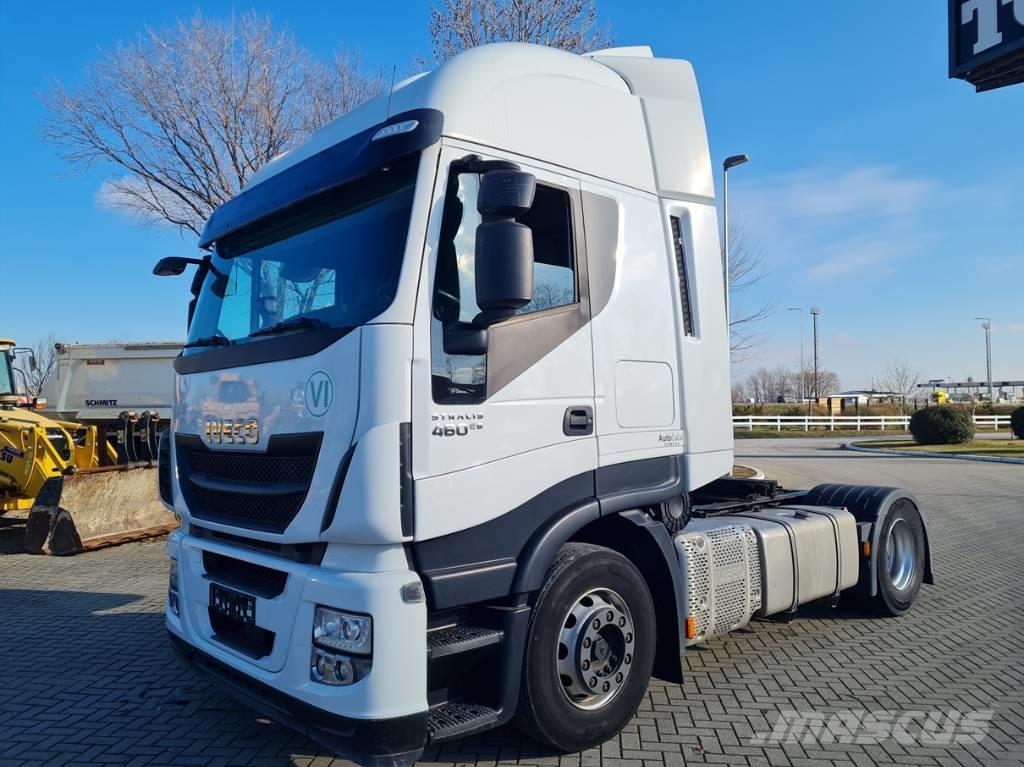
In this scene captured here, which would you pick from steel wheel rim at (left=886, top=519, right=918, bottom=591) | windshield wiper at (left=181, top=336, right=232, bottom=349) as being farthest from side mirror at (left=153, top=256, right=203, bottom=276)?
steel wheel rim at (left=886, top=519, right=918, bottom=591)

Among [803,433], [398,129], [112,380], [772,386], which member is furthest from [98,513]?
[772,386]

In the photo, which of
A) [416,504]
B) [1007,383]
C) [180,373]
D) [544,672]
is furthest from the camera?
[1007,383]

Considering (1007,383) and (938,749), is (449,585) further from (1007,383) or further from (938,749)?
(1007,383)

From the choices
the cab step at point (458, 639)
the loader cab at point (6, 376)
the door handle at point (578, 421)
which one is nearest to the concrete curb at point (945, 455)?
the door handle at point (578, 421)

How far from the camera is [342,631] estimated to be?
3033 millimetres

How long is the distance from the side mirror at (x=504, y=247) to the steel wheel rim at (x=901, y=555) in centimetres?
492

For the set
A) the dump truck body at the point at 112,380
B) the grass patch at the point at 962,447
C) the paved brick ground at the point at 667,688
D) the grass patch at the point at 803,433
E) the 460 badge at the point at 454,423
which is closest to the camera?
the 460 badge at the point at 454,423

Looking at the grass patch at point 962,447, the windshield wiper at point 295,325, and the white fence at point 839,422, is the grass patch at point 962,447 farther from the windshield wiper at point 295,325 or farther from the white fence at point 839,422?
the windshield wiper at point 295,325

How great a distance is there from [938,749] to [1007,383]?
114 meters

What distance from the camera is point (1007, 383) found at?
99.0 m

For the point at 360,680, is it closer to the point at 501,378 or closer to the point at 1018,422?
the point at 501,378

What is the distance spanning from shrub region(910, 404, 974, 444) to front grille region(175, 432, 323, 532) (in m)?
33.0

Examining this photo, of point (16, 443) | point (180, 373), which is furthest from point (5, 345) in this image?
point (180, 373)

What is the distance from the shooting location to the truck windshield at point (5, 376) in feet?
42.1
